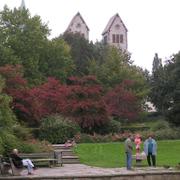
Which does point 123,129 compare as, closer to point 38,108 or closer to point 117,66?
point 38,108

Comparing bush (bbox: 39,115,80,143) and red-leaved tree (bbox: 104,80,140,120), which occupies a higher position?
red-leaved tree (bbox: 104,80,140,120)

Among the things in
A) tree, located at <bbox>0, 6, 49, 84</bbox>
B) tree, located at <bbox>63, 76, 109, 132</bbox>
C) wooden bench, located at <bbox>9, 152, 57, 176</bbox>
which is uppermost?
tree, located at <bbox>0, 6, 49, 84</bbox>

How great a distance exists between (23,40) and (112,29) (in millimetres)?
69967

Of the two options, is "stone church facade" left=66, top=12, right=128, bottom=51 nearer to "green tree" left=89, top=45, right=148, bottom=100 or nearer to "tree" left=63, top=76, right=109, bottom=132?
"green tree" left=89, top=45, right=148, bottom=100

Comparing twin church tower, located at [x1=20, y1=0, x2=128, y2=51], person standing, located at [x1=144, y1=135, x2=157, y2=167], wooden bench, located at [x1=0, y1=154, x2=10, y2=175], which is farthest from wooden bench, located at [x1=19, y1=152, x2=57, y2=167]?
twin church tower, located at [x1=20, y1=0, x2=128, y2=51]

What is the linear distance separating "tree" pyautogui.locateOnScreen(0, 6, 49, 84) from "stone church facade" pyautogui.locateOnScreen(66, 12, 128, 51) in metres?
60.8

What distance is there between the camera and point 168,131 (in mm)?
47656

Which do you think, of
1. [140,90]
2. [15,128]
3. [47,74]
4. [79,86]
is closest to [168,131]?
[79,86]

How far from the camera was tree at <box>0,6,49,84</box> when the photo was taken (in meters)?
70.8

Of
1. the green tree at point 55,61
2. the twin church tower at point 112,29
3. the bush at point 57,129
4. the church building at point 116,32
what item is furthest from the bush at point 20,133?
A: the church building at point 116,32

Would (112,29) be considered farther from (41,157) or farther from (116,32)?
(41,157)

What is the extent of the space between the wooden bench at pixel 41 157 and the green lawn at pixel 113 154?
2.14 m

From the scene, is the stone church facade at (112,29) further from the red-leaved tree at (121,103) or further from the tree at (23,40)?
the red-leaved tree at (121,103)

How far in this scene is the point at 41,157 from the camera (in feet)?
91.5
